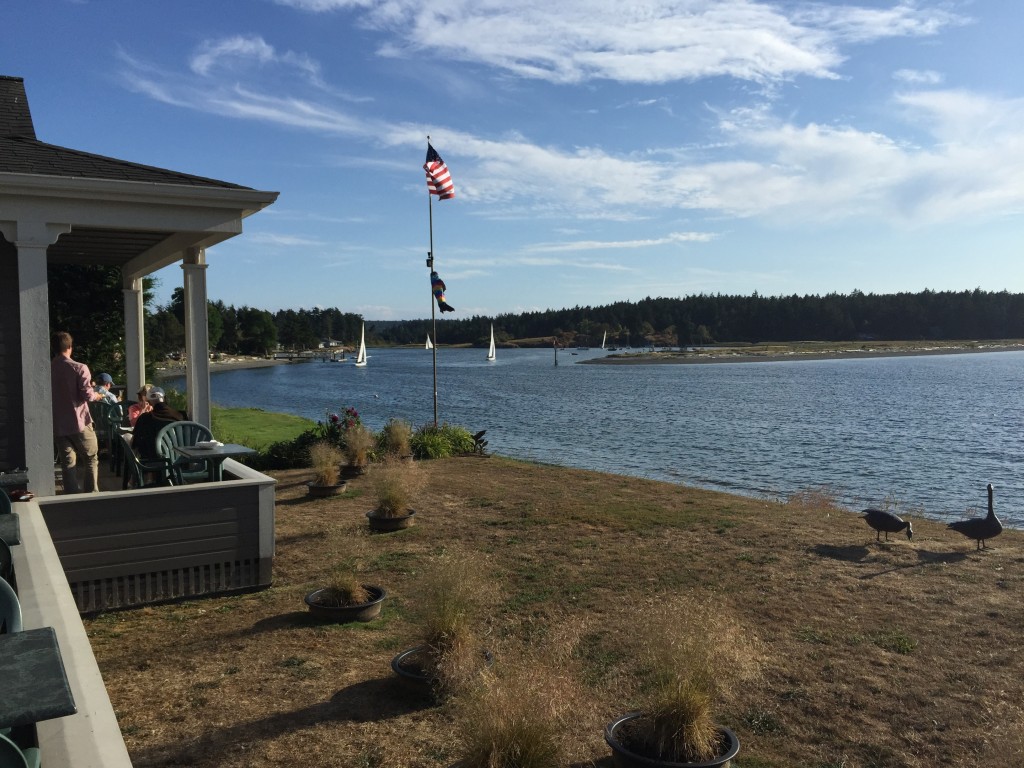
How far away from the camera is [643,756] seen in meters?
3.63

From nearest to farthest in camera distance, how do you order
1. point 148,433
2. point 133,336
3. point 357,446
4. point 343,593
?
point 343,593 → point 148,433 → point 133,336 → point 357,446

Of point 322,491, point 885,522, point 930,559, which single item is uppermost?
point 885,522

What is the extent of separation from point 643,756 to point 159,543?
4138 millimetres

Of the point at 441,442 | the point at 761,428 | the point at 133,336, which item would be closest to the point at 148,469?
the point at 133,336

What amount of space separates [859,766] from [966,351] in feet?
473

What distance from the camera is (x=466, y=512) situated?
10.2 m

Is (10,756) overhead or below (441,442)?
overhead

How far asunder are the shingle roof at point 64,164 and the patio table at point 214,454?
2241 millimetres

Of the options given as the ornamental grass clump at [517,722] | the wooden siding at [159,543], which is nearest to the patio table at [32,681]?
the ornamental grass clump at [517,722]

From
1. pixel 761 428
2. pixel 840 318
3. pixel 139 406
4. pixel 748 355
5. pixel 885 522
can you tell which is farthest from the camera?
pixel 840 318

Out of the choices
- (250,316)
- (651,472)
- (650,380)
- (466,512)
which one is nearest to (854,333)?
(650,380)

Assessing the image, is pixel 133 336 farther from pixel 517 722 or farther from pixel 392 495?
pixel 517 722

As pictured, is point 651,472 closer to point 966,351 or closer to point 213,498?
point 213,498

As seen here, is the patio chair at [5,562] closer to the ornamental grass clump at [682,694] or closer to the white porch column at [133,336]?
the ornamental grass clump at [682,694]
